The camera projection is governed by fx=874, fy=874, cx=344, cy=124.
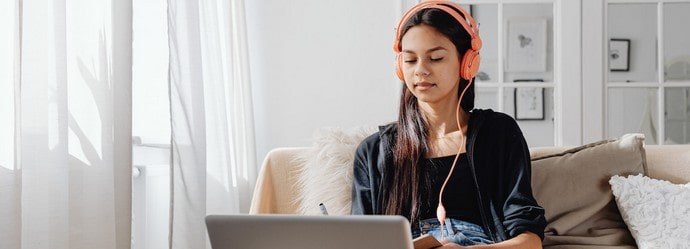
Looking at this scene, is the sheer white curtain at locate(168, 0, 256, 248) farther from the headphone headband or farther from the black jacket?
the headphone headband

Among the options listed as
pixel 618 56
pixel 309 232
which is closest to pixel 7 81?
pixel 309 232

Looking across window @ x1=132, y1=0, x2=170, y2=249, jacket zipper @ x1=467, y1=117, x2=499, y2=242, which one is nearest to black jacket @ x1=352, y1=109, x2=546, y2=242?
jacket zipper @ x1=467, y1=117, x2=499, y2=242

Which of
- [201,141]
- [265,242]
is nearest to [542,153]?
[201,141]

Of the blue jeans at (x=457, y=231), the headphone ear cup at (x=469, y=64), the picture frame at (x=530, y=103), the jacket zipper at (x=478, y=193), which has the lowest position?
the blue jeans at (x=457, y=231)

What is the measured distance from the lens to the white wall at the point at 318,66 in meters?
3.33

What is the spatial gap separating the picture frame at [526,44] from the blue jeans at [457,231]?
1.66 metres

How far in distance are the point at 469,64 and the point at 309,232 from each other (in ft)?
2.36

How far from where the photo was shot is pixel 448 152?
1.89 meters

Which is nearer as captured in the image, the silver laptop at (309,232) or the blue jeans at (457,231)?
the silver laptop at (309,232)

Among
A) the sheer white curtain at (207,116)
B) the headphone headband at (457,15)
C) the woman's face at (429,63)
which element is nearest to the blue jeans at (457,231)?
the woman's face at (429,63)

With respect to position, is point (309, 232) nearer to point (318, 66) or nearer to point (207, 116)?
point (207, 116)

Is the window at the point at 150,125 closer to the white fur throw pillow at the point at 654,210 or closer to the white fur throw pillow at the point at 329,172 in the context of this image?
the white fur throw pillow at the point at 329,172

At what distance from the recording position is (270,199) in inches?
89.4

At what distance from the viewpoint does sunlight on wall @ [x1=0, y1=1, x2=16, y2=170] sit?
150cm
